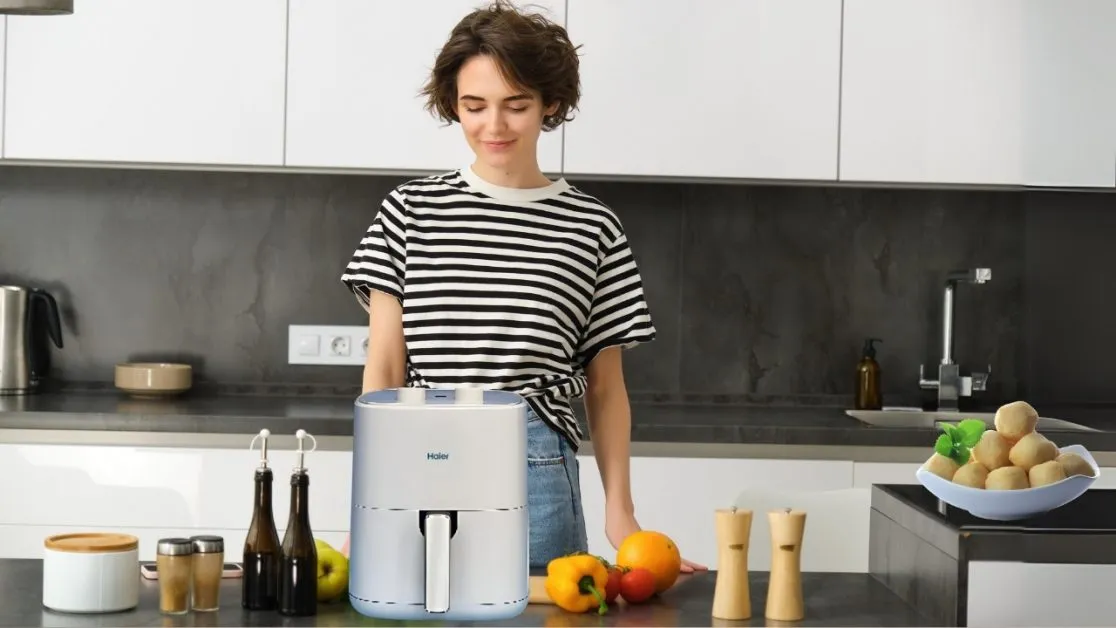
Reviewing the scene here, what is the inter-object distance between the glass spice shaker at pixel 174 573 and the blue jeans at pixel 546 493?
540mm

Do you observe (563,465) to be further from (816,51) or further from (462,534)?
(816,51)

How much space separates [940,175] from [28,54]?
2059mm

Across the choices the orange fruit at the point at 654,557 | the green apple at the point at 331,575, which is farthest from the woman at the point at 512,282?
the green apple at the point at 331,575

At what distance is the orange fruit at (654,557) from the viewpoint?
60.8 inches

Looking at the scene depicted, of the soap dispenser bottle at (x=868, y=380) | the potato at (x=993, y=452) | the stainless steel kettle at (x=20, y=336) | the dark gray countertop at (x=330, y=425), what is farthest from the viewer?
the soap dispenser bottle at (x=868, y=380)

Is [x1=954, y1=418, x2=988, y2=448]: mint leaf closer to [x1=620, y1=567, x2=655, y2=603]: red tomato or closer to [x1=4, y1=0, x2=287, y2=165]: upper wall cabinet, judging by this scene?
[x1=620, y1=567, x2=655, y2=603]: red tomato

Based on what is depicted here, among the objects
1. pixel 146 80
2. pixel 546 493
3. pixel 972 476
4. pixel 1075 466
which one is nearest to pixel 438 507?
pixel 546 493

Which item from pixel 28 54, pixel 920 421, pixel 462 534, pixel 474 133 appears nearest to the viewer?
pixel 462 534

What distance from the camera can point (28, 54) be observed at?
3.00 meters

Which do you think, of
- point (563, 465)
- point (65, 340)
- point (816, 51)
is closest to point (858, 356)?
point (816, 51)

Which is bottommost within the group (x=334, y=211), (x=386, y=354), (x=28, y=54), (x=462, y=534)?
(x=462, y=534)

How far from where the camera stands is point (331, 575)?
1509 millimetres

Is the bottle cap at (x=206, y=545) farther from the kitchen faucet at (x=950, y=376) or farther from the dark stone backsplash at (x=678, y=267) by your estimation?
the kitchen faucet at (x=950, y=376)

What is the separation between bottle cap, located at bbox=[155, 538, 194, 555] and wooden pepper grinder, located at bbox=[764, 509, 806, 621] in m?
0.63
